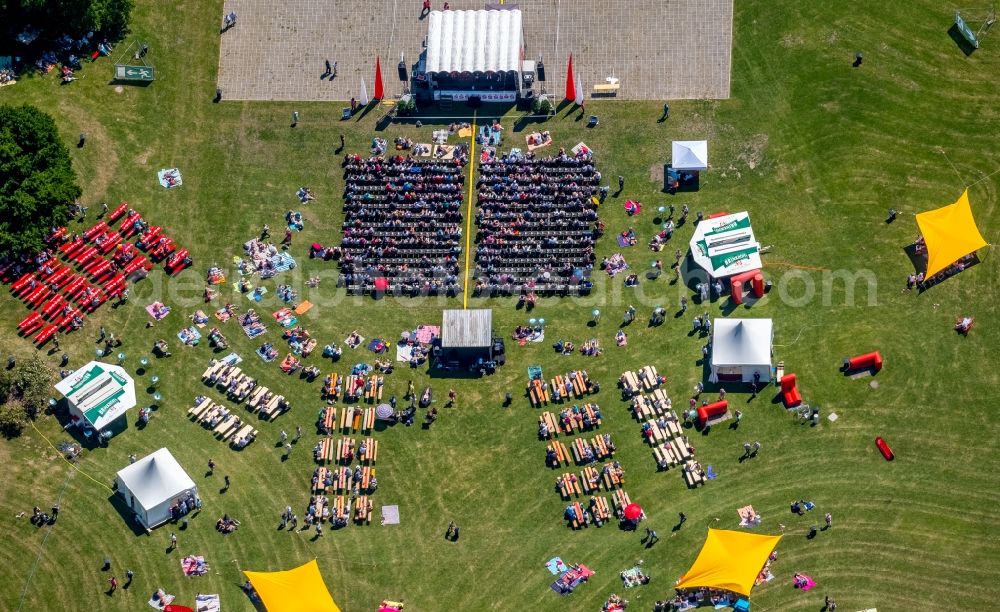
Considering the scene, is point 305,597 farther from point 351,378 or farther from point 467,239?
point 467,239

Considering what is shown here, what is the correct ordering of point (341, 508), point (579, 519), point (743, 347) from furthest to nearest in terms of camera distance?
point (743, 347) < point (341, 508) < point (579, 519)

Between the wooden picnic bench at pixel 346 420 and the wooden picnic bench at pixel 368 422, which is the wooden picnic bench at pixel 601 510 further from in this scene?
the wooden picnic bench at pixel 346 420

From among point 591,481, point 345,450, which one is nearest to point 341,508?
point 345,450

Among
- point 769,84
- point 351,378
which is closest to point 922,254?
point 769,84

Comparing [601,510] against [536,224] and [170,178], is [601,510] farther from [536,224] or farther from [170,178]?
[170,178]

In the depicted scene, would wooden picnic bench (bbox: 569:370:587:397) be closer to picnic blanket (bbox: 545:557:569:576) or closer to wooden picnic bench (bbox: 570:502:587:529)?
wooden picnic bench (bbox: 570:502:587:529)

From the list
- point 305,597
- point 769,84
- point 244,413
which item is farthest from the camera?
point 769,84
